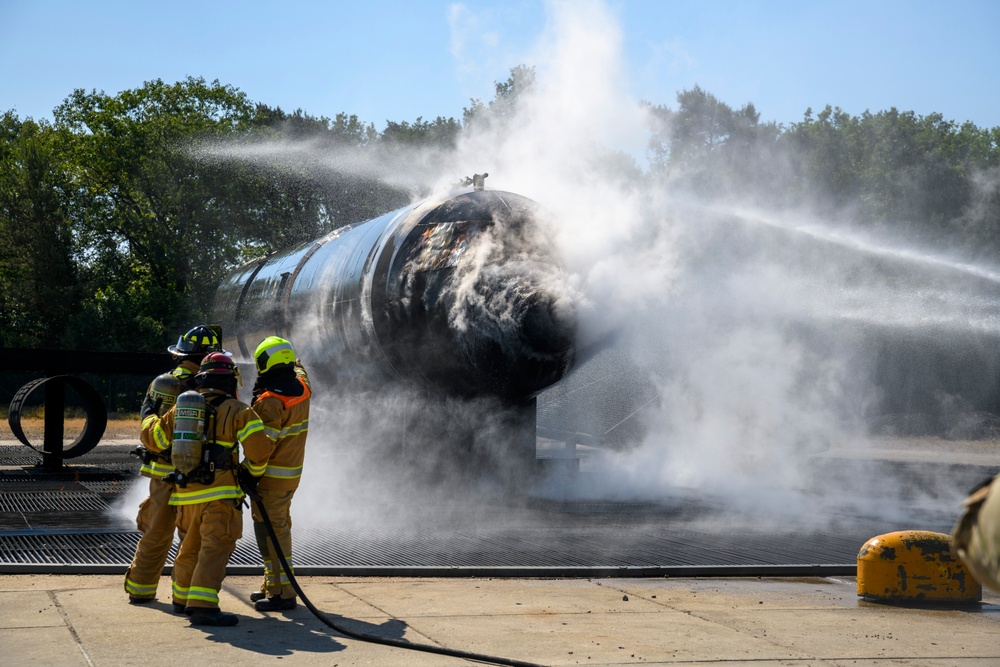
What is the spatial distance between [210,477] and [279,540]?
2.11 ft

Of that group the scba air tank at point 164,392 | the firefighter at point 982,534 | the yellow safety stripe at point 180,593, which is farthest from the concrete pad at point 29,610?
the firefighter at point 982,534

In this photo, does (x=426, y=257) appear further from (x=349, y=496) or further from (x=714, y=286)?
(x=714, y=286)

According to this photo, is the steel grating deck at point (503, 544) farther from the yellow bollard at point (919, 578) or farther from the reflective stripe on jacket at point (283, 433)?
the reflective stripe on jacket at point (283, 433)

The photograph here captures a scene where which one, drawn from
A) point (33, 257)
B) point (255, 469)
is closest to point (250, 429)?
point (255, 469)

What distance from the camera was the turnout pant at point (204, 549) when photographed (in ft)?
18.1

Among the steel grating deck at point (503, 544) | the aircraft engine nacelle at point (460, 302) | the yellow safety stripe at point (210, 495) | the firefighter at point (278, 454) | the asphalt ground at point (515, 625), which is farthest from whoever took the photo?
the aircraft engine nacelle at point (460, 302)

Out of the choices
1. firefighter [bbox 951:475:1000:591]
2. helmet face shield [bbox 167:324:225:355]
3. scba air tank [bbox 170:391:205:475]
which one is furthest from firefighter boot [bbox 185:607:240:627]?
firefighter [bbox 951:475:1000:591]

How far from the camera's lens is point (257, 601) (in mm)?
6016

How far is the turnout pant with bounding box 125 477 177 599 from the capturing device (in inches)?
238

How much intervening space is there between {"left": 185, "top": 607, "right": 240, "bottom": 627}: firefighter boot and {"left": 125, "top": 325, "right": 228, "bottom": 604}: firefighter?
2.19ft

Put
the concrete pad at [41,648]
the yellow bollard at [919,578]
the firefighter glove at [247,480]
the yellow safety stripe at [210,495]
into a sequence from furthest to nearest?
the yellow bollard at [919,578], the firefighter glove at [247,480], the yellow safety stripe at [210,495], the concrete pad at [41,648]

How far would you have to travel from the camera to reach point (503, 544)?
827cm

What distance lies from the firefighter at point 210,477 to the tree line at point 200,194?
3044 cm

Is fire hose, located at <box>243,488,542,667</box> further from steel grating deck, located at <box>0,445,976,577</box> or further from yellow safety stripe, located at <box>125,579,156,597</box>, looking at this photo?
steel grating deck, located at <box>0,445,976,577</box>
